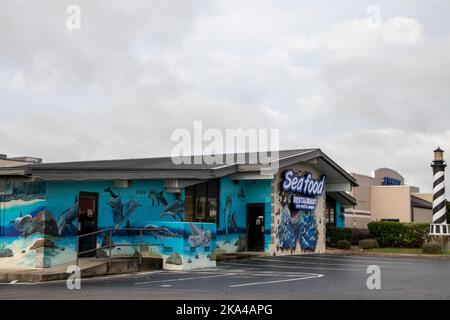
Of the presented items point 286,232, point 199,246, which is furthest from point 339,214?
point 199,246

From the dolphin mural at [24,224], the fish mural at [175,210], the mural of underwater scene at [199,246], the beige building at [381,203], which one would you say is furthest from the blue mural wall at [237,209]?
the beige building at [381,203]

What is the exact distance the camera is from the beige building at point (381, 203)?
49.6 meters

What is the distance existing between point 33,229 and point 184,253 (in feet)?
16.1

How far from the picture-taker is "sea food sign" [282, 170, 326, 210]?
28.5 metres

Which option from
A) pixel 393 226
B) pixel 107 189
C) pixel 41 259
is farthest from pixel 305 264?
pixel 393 226

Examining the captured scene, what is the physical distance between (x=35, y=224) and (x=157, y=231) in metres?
4.40

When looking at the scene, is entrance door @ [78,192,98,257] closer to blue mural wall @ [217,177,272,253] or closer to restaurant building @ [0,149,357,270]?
restaurant building @ [0,149,357,270]

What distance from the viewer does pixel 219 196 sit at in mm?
26703

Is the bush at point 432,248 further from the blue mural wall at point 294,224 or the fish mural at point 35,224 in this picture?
the fish mural at point 35,224

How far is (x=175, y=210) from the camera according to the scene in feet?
76.8

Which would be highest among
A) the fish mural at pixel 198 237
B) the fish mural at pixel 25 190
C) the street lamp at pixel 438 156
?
the street lamp at pixel 438 156

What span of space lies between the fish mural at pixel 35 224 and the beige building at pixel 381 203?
108ft

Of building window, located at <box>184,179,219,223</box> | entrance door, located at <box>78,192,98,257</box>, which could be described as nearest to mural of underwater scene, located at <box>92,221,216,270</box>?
entrance door, located at <box>78,192,98,257</box>
